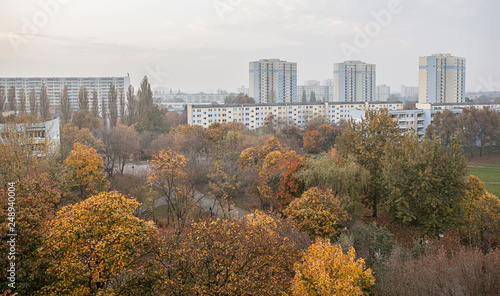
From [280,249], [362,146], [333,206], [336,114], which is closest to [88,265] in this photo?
[280,249]

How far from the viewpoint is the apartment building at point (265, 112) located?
181 feet

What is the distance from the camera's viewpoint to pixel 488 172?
34656 millimetres

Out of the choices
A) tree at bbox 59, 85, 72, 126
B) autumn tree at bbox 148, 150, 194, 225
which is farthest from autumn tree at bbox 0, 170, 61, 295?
tree at bbox 59, 85, 72, 126

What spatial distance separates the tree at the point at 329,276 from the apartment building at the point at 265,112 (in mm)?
44461

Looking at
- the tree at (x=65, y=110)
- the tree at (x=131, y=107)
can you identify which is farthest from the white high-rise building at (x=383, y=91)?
the tree at (x=65, y=110)

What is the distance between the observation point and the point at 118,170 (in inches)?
1148

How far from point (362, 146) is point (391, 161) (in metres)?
3.17

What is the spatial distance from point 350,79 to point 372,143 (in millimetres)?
61087

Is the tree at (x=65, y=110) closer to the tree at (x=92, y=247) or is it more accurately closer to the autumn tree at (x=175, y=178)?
the autumn tree at (x=175, y=178)

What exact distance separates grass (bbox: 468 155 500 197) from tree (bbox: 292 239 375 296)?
21.9 metres

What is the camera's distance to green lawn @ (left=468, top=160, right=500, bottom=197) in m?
28.4

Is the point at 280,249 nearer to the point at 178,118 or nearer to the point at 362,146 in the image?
Result: the point at 362,146

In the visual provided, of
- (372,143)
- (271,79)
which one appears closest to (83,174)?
(372,143)

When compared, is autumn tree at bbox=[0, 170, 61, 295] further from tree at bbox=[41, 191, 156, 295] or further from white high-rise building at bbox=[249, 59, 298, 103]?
white high-rise building at bbox=[249, 59, 298, 103]
